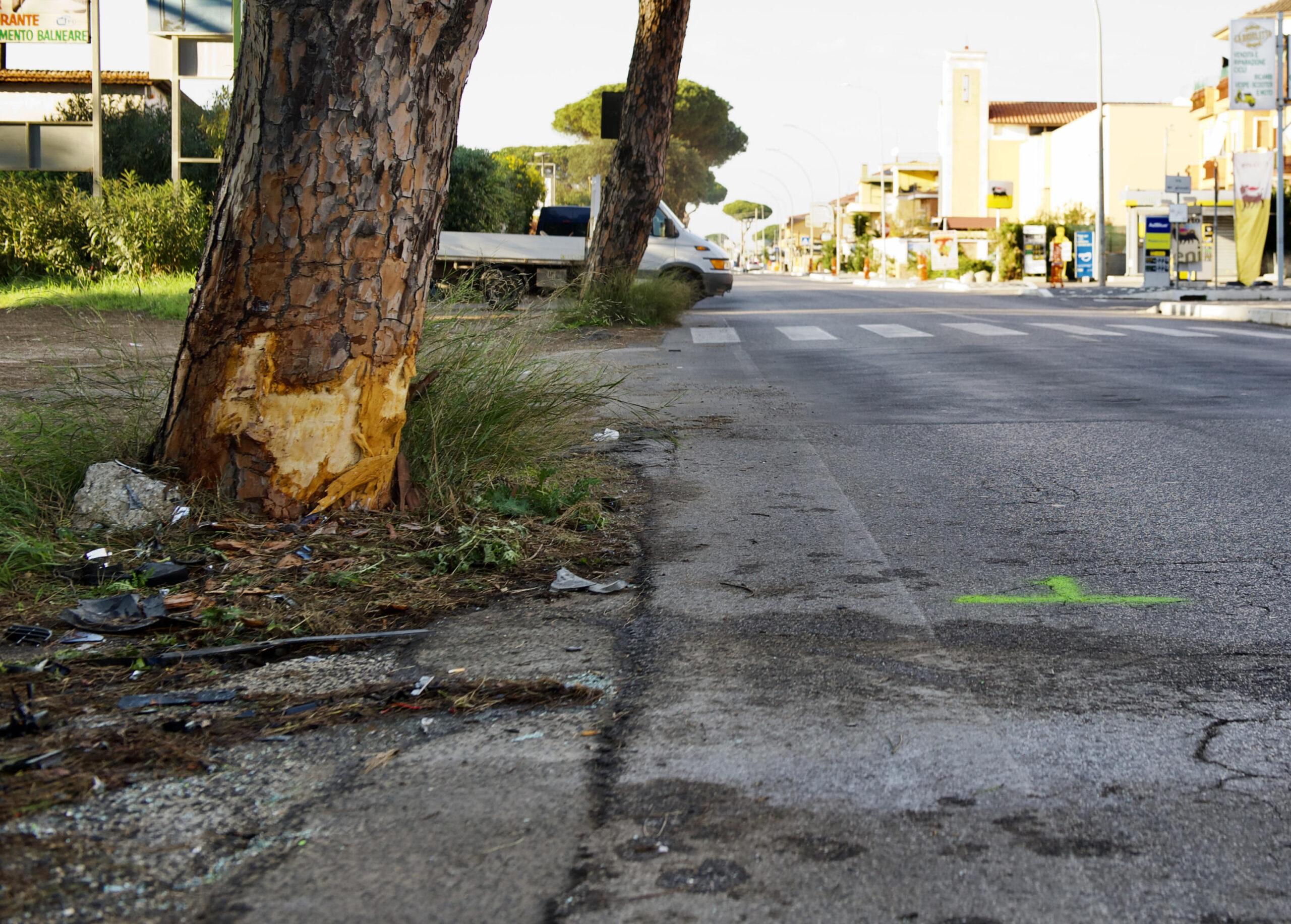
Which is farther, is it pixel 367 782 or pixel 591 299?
pixel 591 299

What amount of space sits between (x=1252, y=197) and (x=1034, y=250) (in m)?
19.8

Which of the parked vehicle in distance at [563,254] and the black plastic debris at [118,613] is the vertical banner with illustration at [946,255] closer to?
the parked vehicle in distance at [563,254]

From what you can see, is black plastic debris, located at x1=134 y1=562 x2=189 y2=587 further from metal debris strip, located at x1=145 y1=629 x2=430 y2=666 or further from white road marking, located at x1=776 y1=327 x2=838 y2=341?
white road marking, located at x1=776 y1=327 x2=838 y2=341

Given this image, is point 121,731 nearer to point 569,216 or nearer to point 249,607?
point 249,607

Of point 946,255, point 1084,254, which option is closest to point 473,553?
point 1084,254

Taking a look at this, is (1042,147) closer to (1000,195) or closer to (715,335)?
(1000,195)

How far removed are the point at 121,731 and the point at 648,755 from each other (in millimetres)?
1074

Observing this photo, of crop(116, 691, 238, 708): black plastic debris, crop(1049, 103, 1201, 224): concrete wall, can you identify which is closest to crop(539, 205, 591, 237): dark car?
crop(116, 691, 238, 708): black plastic debris

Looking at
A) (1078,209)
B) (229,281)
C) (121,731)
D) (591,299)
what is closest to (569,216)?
(591,299)

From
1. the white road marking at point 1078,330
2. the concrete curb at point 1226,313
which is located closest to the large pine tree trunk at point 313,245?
the white road marking at point 1078,330

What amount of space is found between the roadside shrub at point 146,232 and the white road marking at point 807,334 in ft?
28.6

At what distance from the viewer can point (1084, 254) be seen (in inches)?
1706

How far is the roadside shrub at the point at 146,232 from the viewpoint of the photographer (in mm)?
18734

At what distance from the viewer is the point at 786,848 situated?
2.12 meters
